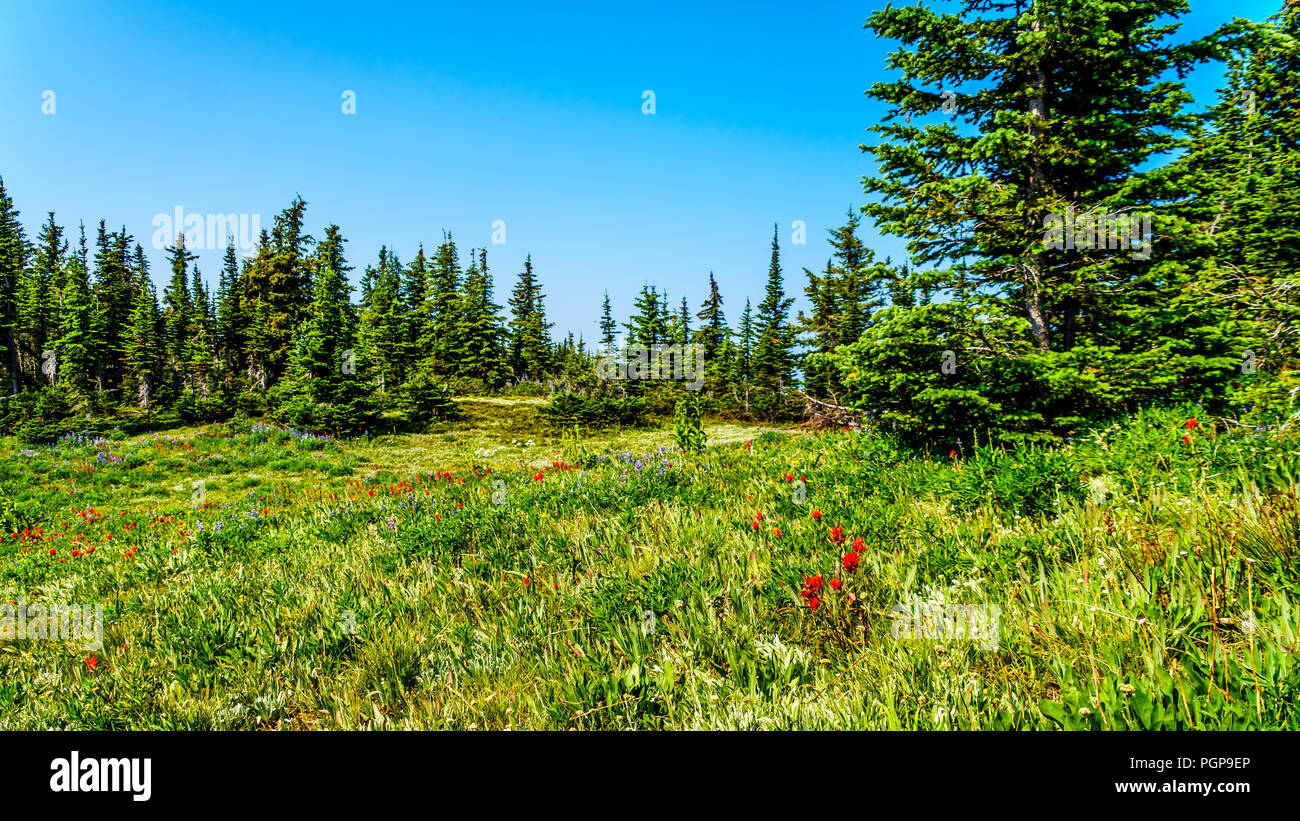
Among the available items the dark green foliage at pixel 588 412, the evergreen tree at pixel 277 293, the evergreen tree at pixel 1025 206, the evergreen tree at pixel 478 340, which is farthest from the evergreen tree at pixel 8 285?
the evergreen tree at pixel 1025 206

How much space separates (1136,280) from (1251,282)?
5.93 ft

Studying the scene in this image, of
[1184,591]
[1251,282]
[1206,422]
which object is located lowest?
[1184,591]

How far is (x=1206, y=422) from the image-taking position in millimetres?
4949

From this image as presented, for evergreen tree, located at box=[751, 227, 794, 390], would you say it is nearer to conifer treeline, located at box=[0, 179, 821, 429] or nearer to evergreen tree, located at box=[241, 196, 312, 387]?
conifer treeline, located at box=[0, 179, 821, 429]

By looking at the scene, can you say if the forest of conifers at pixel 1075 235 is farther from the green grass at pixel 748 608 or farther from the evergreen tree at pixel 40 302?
the evergreen tree at pixel 40 302

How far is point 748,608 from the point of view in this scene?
9.79 feet

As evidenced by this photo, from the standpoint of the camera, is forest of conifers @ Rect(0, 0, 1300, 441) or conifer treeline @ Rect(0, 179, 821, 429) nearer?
forest of conifers @ Rect(0, 0, 1300, 441)

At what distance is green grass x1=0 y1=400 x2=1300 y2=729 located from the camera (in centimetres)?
199

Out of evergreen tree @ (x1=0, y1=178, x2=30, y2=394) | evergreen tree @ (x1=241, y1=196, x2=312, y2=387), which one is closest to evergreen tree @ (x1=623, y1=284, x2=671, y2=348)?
evergreen tree @ (x1=241, y1=196, x2=312, y2=387)

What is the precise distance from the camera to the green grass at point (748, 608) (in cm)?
199
